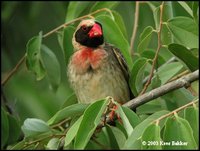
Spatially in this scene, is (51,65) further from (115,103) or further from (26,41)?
(26,41)

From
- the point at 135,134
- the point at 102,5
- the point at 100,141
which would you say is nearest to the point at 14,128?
the point at 100,141

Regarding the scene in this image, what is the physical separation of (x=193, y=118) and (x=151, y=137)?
0.25 m

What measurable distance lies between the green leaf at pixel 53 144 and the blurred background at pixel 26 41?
→ 215cm

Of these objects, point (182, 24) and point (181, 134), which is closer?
point (181, 134)

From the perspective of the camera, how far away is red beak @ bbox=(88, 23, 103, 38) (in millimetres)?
4685

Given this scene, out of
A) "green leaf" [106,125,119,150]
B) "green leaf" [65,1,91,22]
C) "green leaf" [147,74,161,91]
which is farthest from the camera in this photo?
"green leaf" [65,1,91,22]

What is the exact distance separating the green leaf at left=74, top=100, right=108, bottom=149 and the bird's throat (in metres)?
1.53

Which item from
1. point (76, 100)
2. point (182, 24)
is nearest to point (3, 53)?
point (76, 100)

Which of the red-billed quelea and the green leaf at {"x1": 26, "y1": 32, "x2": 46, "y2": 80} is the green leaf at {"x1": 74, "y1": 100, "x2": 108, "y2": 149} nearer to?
the green leaf at {"x1": 26, "y1": 32, "x2": 46, "y2": 80}

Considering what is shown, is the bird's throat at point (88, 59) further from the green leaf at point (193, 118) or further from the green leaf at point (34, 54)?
the green leaf at point (193, 118)

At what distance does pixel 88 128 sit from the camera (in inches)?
127

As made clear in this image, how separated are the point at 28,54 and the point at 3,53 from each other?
2399mm

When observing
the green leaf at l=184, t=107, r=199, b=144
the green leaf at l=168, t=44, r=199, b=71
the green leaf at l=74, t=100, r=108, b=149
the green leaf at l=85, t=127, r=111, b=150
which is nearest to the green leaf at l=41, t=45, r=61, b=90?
the green leaf at l=85, t=127, r=111, b=150

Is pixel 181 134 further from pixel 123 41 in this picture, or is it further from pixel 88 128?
pixel 123 41
